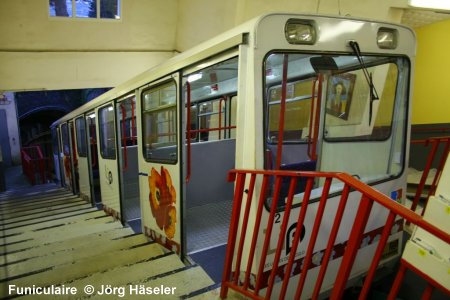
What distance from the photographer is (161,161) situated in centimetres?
282

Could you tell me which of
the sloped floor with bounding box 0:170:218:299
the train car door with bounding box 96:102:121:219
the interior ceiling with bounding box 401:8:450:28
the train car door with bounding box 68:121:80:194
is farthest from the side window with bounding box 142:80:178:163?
the train car door with bounding box 68:121:80:194

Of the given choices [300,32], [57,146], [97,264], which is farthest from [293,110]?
[57,146]

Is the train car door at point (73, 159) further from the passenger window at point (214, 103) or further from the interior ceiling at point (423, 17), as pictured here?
the interior ceiling at point (423, 17)

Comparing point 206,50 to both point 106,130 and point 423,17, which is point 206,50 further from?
point 423,17

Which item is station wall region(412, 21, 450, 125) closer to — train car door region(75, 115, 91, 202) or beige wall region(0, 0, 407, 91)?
beige wall region(0, 0, 407, 91)

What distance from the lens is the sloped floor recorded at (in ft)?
7.52

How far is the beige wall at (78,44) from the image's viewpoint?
19.9ft

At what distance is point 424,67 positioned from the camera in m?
4.84

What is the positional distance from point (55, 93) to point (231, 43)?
1700cm

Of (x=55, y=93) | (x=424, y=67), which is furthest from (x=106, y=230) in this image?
(x=55, y=93)

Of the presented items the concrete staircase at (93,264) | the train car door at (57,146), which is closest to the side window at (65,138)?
the train car door at (57,146)

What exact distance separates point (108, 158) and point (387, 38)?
13.3 feet

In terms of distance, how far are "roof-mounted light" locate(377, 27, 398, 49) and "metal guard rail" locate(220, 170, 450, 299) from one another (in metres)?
1.14

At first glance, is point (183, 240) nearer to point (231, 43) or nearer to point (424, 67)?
point (231, 43)
